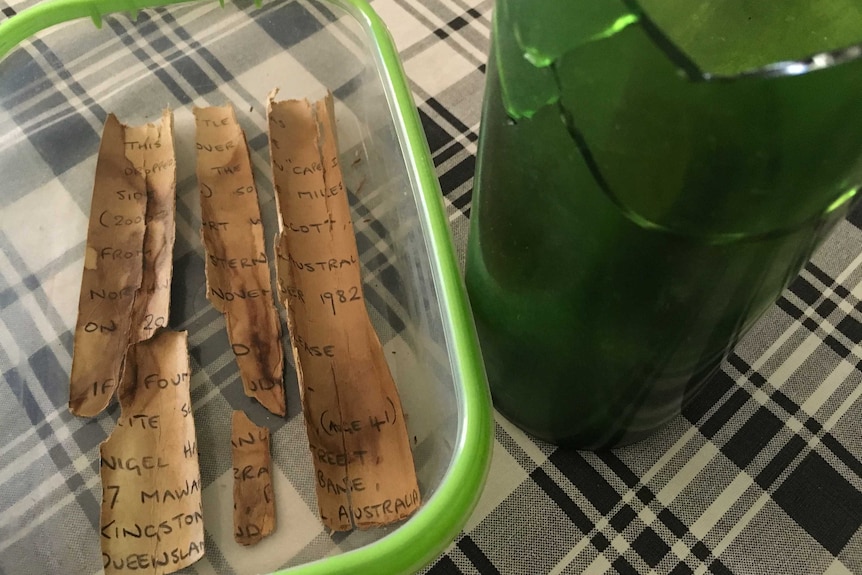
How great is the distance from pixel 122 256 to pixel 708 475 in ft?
0.86

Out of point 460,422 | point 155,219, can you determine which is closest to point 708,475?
point 460,422

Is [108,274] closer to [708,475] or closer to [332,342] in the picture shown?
[332,342]

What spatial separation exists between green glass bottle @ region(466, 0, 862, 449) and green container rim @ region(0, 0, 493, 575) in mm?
23

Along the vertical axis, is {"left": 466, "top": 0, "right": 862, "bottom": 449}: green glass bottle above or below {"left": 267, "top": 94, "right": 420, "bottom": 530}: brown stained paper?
above

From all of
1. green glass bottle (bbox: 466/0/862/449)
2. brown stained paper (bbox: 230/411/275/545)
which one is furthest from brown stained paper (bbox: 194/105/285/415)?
green glass bottle (bbox: 466/0/862/449)

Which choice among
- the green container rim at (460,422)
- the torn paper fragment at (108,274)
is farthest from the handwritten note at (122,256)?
the green container rim at (460,422)

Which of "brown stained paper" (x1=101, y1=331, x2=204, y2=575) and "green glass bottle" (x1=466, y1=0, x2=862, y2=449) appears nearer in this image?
"green glass bottle" (x1=466, y1=0, x2=862, y2=449)

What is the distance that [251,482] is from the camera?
274 millimetres

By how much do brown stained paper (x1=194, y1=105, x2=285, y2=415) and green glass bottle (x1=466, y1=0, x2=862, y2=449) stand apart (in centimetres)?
11

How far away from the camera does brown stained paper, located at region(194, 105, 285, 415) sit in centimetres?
30

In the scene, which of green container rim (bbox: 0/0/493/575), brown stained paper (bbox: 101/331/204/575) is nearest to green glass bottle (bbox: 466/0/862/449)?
green container rim (bbox: 0/0/493/575)

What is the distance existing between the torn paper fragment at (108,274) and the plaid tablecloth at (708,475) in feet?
0.04

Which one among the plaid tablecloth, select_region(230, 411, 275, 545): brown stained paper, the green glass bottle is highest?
the green glass bottle

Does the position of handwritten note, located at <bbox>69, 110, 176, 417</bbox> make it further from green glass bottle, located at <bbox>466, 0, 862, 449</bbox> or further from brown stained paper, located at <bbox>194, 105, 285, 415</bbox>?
green glass bottle, located at <bbox>466, 0, 862, 449</bbox>
